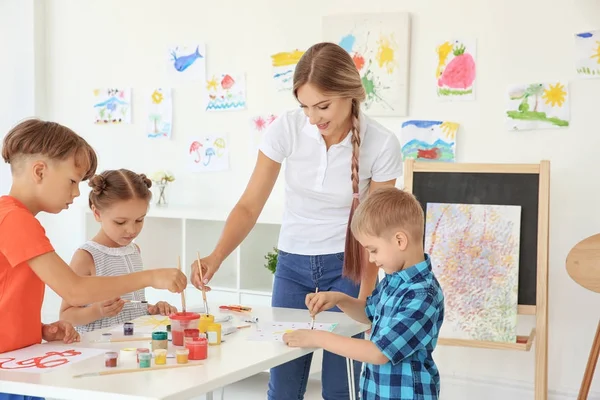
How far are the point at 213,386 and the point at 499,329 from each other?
80.5 inches

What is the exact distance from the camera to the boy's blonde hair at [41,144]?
1852 millimetres

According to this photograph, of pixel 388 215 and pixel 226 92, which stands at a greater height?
pixel 226 92

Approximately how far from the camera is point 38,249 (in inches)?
69.1

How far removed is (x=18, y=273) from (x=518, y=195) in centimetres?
221

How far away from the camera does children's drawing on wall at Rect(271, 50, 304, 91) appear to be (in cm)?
414

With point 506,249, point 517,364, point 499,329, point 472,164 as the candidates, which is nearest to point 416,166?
point 472,164

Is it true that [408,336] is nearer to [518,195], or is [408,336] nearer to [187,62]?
[518,195]

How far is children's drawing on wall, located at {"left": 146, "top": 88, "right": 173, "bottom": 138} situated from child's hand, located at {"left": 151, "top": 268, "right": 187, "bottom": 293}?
277 centimetres

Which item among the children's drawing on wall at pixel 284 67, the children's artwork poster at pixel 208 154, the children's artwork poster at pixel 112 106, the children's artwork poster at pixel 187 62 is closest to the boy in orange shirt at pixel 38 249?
the children's drawing on wall at pixel 284 67

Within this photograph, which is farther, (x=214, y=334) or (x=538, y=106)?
(x=538, y=106)

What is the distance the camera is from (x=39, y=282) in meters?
1.85

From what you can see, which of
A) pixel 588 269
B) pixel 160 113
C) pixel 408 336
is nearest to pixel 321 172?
pixel 408 336

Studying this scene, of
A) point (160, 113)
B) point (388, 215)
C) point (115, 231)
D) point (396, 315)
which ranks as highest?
point (160, 113)

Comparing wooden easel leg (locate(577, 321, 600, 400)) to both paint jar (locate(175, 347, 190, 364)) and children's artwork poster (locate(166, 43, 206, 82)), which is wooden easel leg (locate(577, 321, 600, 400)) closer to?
paint jar (locate(175, 347, 190, 364))
